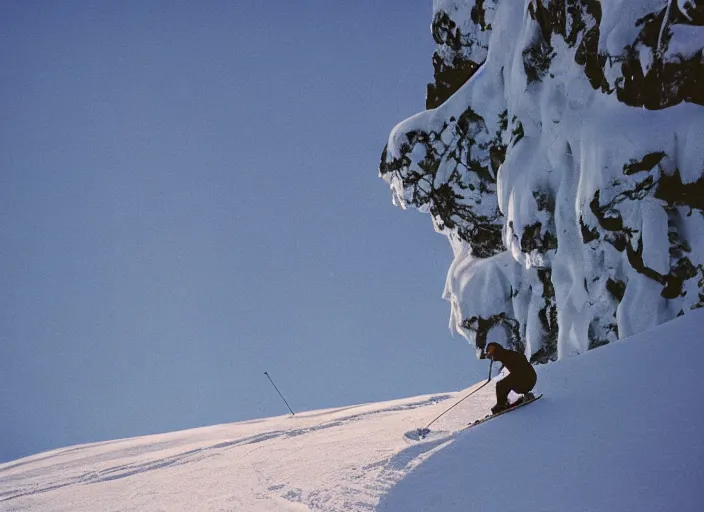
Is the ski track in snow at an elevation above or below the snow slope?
above

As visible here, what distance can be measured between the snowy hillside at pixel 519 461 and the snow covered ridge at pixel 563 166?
191 inches

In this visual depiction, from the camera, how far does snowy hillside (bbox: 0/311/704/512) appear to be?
4227 mm

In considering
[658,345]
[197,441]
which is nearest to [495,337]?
[197,441]

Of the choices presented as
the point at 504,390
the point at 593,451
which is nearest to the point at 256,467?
the point at 504,390

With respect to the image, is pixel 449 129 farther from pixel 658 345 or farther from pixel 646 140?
pixel 658 345

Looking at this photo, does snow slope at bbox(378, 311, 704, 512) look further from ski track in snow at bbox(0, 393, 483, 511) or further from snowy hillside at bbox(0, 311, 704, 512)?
ski track in snow at bbox(0, 393, 483, 511)

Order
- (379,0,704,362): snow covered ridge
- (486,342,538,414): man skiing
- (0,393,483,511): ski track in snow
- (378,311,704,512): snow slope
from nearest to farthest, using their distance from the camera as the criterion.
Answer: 1. (378,311,704,512): snow slope
2. (0,393,483,511): ski track in snow
3. (486,342,538,414): man skiing
4. (379,0,704,362): snow covered ridge

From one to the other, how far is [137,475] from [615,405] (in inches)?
393

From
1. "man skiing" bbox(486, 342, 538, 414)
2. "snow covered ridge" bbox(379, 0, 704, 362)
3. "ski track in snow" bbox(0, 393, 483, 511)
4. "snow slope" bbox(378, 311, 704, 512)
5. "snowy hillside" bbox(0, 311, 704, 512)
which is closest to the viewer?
"snow slope" bbox(378, 311, 704, 512)

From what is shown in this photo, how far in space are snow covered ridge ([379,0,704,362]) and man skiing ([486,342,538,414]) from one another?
21.7 feet

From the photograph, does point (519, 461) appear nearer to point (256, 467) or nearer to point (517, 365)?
point (517, 365)

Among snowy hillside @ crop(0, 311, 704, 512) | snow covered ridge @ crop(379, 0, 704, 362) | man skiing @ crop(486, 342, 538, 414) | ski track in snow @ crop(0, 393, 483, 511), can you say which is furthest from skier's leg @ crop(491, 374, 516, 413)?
snow covered ridge @ crop(379, 0, 704, 362)

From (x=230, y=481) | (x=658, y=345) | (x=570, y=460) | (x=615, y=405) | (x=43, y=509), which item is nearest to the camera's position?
(x=570, y=460)

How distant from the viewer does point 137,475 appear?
11.2 meters
